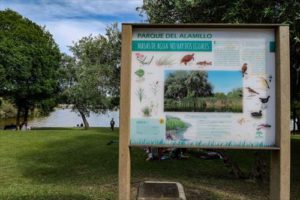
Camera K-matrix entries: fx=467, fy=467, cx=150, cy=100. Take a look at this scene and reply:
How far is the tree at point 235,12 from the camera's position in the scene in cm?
926

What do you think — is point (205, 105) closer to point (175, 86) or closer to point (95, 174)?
point (175, 86)

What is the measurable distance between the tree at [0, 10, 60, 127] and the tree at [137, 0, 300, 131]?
104 ft

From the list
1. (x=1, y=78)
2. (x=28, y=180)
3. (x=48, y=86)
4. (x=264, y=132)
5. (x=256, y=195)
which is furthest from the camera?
(x=48, y=86)

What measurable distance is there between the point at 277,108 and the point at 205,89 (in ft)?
2.82

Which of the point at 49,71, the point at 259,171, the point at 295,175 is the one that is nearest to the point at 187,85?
the point at 259,171

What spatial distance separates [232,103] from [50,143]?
19151mm

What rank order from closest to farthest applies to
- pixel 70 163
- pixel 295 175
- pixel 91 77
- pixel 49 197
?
1. pixel 49 197
2. pixel 295 175
3. pixel 70 163
4. pixel 91 77

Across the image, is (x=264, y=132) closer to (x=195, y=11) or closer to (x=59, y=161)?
(x=195, y=11)

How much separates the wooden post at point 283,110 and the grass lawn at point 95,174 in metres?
3.42

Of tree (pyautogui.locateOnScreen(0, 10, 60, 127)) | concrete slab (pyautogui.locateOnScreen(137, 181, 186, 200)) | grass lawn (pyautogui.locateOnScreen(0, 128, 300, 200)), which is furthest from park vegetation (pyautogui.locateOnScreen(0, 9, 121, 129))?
concrete slab (pyautogui.locateOnScreen(137, 181, 186, 200))

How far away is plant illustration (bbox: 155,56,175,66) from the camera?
5.49 m

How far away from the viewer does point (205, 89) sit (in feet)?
18.0

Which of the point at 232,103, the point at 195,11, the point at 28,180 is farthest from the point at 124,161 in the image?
the point at 28,180

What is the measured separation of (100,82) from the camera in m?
42.1
